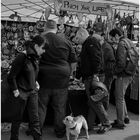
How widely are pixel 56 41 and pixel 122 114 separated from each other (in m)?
1.53

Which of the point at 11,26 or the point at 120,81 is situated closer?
the point at 120,81

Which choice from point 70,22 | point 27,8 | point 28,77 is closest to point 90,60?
point 28,77

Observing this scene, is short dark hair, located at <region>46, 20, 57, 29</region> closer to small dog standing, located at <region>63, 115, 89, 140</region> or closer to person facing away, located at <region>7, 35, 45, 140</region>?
person facing away, located at <region>7, 35, 45, 140</region>

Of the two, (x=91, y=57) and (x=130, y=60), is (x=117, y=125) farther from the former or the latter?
(x=91, y=57)

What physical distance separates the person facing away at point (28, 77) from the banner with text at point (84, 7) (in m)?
1.51

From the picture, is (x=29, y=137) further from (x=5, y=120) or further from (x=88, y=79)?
(x=88, y=79)

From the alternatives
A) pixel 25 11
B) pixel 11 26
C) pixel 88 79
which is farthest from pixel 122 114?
pixel 25 11

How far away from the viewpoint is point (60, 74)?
3701 millimetres

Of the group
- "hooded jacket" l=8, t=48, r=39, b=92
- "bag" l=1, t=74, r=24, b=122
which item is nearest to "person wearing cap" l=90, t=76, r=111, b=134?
"hooded jacket" l=8, t=48, r=39, b=92

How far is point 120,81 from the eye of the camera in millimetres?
4266

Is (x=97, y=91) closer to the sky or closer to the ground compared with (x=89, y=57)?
closer to the ground

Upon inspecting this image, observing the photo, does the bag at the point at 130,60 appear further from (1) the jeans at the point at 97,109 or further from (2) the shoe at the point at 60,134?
(2) the shoe at the point at 60,134

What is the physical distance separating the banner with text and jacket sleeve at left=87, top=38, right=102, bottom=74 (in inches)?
38.1

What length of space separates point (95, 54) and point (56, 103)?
0.81 meters
